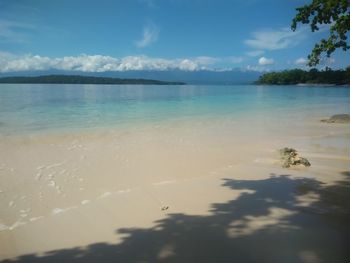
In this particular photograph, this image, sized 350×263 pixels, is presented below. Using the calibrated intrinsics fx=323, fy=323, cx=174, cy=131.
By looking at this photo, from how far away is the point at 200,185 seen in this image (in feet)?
23.8

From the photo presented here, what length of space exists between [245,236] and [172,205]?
65.9 inches

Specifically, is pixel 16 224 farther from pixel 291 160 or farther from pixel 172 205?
pixel 291 160

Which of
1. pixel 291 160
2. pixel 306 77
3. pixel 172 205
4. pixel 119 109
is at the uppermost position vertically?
pixel 306 77

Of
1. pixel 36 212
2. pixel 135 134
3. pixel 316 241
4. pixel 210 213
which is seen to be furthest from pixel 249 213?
pixel 135 134

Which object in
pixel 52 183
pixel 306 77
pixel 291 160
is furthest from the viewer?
pixel 306 77

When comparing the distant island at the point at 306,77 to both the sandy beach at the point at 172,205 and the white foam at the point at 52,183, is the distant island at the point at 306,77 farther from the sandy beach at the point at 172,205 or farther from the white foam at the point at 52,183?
the white foam at the point at 52,183

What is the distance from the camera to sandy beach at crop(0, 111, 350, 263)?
4.45 m

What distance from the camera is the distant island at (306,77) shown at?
5143 inches

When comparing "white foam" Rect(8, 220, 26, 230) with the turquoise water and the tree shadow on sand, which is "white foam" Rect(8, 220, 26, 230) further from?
the turquoise water

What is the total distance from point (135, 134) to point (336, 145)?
8.52 metres

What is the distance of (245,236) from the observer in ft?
15.7

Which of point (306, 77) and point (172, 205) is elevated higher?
point (306, 77)

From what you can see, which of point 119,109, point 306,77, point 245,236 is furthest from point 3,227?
point 306,77

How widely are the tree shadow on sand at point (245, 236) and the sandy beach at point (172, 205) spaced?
0.02m
